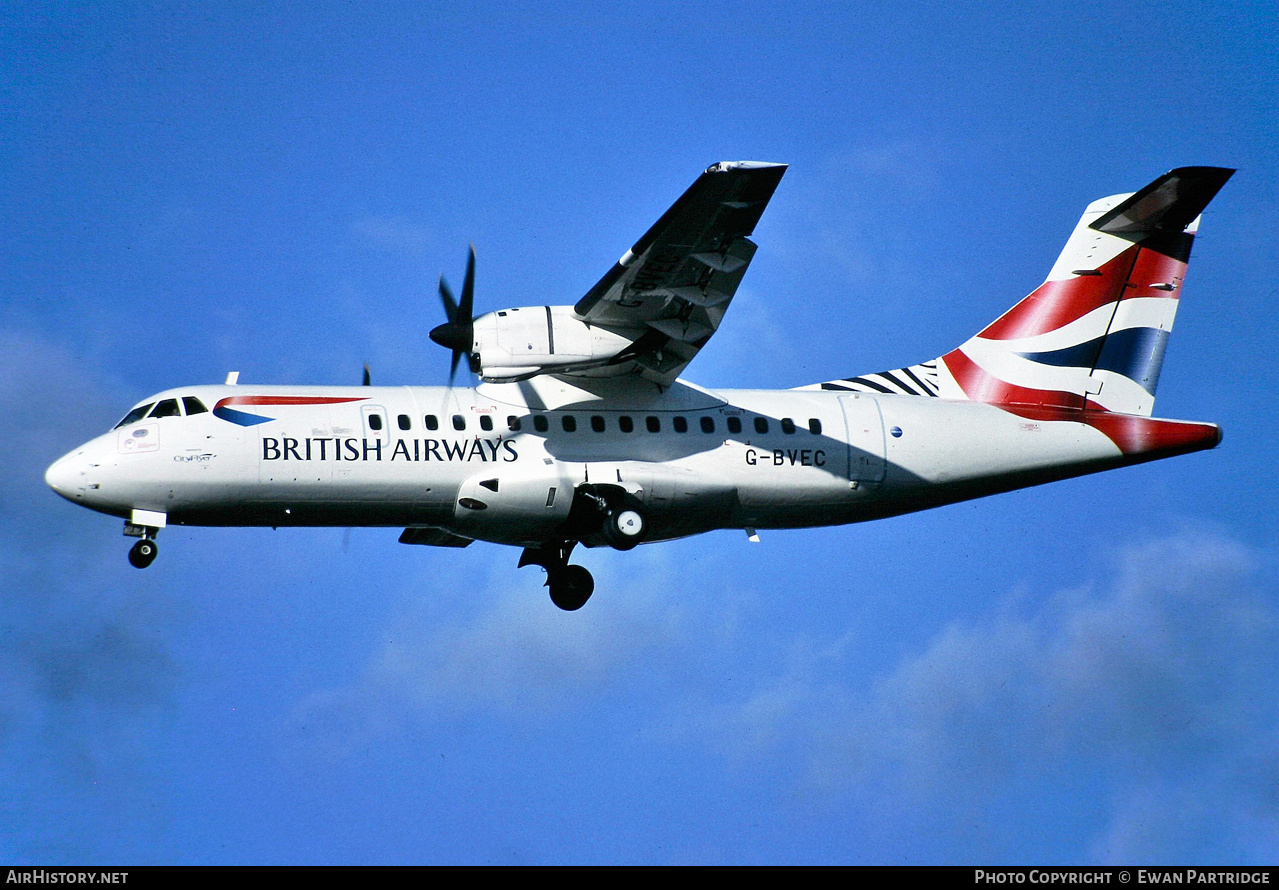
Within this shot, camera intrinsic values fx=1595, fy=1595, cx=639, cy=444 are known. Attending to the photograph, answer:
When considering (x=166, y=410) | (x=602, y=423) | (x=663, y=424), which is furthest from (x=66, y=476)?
(x=663, y=424)

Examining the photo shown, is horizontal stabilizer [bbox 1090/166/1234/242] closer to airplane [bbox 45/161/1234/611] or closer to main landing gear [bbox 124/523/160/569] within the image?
airplane [bbox 45/161/1234/611]

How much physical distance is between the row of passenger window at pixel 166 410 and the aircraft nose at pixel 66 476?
783 millimetres

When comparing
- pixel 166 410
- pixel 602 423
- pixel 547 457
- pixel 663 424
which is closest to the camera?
pixel 166 410

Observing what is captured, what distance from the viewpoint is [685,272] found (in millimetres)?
20922

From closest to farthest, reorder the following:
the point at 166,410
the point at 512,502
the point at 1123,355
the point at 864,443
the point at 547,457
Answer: the point at 166,410 < the point at 512,502 < the point at 547,457 < the point at 864,443 < the point at 1123,355

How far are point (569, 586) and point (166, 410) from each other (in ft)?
21.5

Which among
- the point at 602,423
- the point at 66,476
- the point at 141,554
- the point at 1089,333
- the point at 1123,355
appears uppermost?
the point at 1089,333

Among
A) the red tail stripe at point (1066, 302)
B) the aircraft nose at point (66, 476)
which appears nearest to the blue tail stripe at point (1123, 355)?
→ the red tail stripe at point (1066, 302)

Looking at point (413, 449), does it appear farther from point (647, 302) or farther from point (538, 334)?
point (647, 302)

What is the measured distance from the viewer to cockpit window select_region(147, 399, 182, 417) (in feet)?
71.3

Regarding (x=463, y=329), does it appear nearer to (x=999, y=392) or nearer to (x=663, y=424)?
(x=663, y=424)

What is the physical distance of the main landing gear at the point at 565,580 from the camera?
2438 cm

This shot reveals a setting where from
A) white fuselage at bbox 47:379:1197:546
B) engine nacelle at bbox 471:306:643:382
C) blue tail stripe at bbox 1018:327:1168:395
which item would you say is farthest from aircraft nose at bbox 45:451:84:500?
blue tail stripe at bbox 1018:327:1168:395

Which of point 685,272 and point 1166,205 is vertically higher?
point 1166,205
